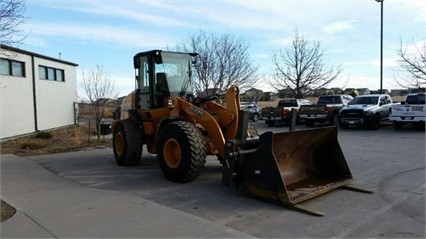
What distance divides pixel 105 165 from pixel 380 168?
7012mm

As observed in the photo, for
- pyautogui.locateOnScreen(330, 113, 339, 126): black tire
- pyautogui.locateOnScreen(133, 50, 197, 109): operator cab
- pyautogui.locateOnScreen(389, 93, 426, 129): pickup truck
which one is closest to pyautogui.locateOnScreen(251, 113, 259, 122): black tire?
pyautogui.locateOnScreen(330, 113, 339, 126): black tire

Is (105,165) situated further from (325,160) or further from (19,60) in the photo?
(19,60)

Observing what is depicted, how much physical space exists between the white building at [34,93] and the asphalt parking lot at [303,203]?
8.49 metres

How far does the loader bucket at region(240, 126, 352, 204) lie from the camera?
20.6 feet

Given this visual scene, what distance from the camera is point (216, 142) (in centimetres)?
784

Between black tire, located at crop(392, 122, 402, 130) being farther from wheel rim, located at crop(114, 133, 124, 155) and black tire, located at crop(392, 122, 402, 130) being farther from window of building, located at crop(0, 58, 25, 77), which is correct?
window of building, located at crop(0, 58, 25, 77)

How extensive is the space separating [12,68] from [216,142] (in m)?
15.4

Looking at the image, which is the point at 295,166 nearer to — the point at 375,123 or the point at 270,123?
the point at 375,123

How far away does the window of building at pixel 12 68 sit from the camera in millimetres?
18219

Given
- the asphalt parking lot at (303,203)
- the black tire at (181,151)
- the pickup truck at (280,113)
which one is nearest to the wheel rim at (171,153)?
the black tire at (181,151)

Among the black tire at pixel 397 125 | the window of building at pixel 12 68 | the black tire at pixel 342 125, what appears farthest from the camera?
the black tire at pixel 342 125

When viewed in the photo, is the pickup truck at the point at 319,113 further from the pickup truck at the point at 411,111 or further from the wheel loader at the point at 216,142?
the wheel loader at the point at 216,142

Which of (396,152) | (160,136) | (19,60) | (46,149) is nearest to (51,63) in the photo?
(19,60)

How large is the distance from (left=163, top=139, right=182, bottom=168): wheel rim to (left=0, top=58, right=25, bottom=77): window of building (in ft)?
44.1
